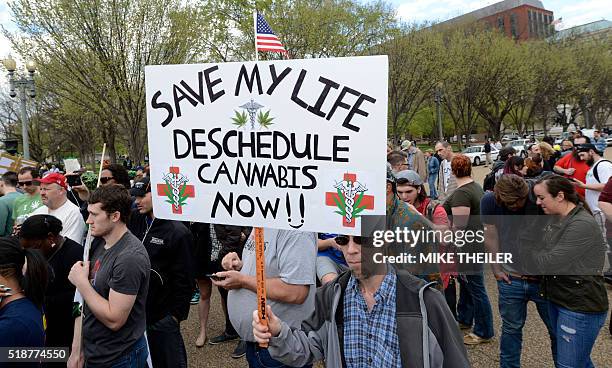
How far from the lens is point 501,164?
6762 millimetres

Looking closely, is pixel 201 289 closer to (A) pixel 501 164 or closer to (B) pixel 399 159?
(B) pixel 399 159

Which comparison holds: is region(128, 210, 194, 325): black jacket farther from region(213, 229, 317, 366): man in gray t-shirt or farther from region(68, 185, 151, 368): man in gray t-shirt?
region(213, 229, 317, 366): man in gray t-shirt

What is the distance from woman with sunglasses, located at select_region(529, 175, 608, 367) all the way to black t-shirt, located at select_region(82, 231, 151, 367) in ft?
8.77

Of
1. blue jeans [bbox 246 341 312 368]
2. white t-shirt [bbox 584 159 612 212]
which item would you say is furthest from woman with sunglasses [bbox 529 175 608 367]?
white t-shirt [bbox 584 159 612 212]

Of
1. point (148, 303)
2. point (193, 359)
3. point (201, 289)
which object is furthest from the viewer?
point (201, 289)

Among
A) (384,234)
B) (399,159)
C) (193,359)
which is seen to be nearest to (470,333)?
(399,159)

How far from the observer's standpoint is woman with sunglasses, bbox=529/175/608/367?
9.13 feet

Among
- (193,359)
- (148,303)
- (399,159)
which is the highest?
(399,159)

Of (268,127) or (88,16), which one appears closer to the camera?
(268,127)

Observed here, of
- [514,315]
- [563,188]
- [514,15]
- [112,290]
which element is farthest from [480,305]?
[514,15]

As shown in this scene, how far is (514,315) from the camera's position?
3375mm

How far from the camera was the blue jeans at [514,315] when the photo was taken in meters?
3.32

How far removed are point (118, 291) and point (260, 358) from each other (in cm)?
90

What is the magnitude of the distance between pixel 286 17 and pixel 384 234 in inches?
808
